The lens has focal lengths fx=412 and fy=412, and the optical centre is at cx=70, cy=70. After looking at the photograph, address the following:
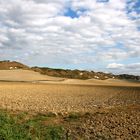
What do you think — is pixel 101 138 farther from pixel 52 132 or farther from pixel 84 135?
pixel 52 132

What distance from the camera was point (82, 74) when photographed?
561 ft

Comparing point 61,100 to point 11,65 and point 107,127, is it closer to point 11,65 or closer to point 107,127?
point 107,127

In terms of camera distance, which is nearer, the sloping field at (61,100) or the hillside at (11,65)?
the sloping field at (61,100)

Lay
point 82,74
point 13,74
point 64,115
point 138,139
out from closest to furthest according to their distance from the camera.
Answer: point 138,139 → point 64,115 → point 13,74 → point 82,74

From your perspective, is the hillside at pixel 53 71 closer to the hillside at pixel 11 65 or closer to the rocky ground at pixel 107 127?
the hillside at pixel 11 65

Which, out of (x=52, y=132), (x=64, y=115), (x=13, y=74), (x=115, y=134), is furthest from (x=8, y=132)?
(x=13, y=74)

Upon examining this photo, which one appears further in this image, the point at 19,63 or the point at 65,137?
the point at 19,63

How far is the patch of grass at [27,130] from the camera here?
687 inches

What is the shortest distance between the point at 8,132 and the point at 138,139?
18.0ft

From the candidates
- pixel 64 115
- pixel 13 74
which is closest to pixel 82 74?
pixel 13 74

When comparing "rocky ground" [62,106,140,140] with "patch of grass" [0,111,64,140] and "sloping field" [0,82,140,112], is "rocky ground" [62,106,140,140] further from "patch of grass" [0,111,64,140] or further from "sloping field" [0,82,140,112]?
"sloping field" [0,82,140,112]

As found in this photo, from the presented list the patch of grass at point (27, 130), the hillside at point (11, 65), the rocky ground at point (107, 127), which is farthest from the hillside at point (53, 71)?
the patch of grass at point (27, 130)

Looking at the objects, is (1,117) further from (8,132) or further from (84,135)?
(84,135)

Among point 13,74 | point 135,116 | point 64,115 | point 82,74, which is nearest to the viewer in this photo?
point 135,116
